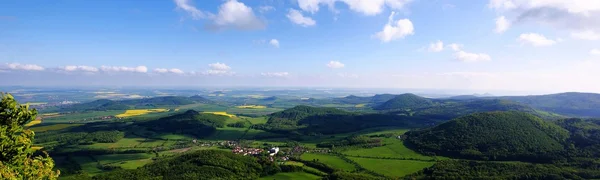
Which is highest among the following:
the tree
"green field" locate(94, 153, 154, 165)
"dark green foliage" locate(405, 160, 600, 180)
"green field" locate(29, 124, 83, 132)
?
the tree

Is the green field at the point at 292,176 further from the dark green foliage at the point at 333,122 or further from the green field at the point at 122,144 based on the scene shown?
the dark green foliage at the point at 333,122

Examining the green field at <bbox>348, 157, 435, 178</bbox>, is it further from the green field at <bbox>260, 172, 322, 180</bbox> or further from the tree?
the tree

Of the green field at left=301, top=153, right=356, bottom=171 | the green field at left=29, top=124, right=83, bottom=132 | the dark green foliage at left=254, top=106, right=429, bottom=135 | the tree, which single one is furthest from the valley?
the tree

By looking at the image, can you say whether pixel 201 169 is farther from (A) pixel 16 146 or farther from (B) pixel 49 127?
(B) pixel 49 127

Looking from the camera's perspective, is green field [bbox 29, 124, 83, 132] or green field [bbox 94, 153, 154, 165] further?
green field [bbox 29, 124, 83, 132]

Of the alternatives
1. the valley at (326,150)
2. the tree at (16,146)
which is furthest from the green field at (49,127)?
the tree at (16,146)

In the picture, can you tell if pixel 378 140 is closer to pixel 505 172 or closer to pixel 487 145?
pixel 487 145
